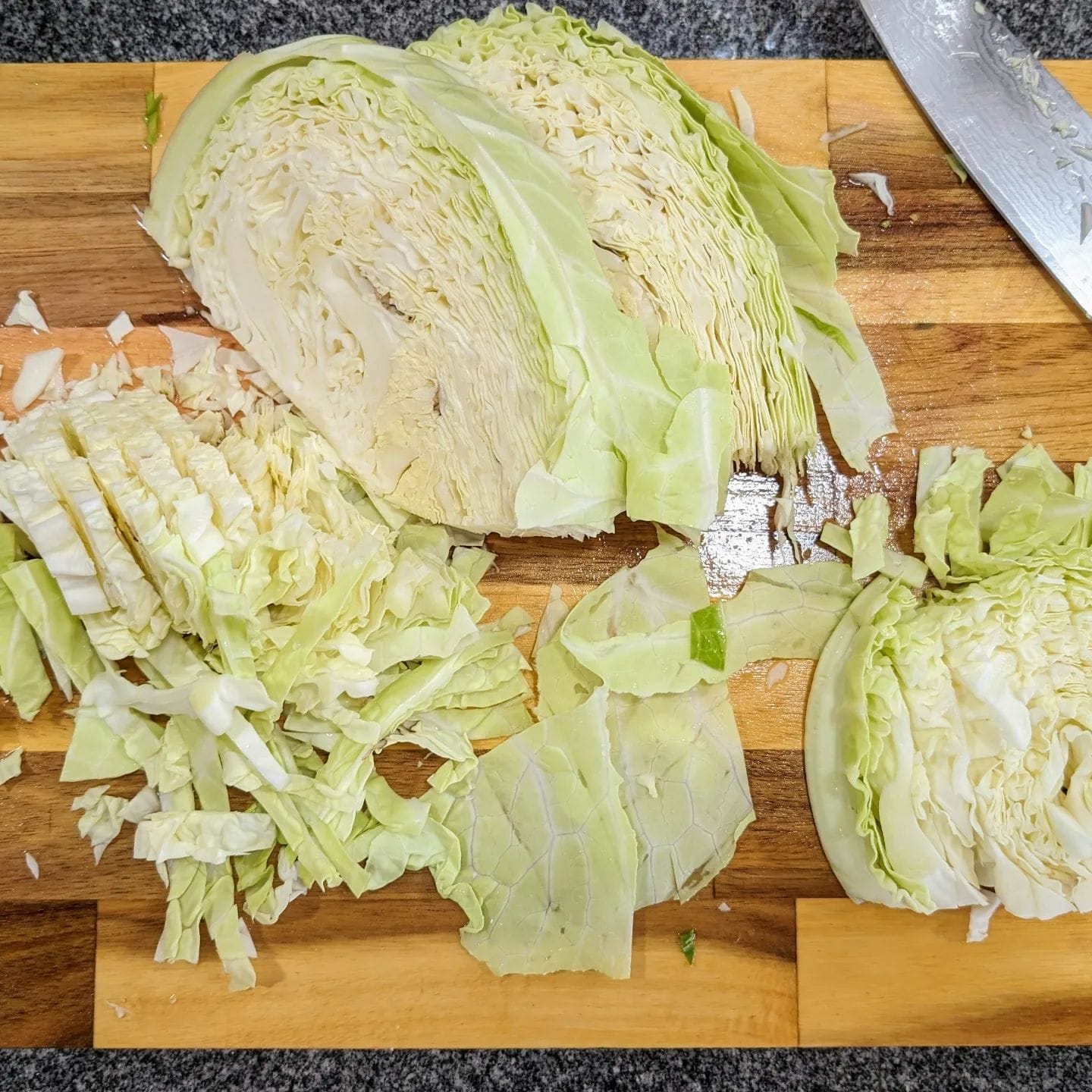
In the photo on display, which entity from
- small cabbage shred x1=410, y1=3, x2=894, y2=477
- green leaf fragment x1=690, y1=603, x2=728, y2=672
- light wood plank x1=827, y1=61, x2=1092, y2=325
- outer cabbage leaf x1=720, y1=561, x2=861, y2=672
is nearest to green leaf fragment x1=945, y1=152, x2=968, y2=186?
light wood plank x1=827, y1=61, x2=1092, y2=325

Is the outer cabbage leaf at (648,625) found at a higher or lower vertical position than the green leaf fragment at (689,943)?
higher

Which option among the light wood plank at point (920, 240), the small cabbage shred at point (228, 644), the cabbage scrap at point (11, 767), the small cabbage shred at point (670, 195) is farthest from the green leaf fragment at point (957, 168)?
the cabbage scrap at point (11, 767)

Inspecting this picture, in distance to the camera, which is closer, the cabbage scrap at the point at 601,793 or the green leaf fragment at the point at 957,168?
the cabbage scrap at the point at 601,793

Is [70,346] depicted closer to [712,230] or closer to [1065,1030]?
[712,230]

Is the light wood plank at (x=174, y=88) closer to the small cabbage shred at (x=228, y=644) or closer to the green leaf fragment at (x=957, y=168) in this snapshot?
the small cabbage shred at (x=228, y=644)

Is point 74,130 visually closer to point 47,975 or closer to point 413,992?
point 47,975

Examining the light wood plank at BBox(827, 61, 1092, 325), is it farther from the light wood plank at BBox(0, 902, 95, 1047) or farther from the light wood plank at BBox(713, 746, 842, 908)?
the light wood plank at BBox(0, 902, 95, 1047)

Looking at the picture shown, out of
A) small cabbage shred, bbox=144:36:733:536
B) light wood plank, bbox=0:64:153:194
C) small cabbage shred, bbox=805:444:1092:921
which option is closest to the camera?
small cabbage shred, bbox=144:36:733:536
